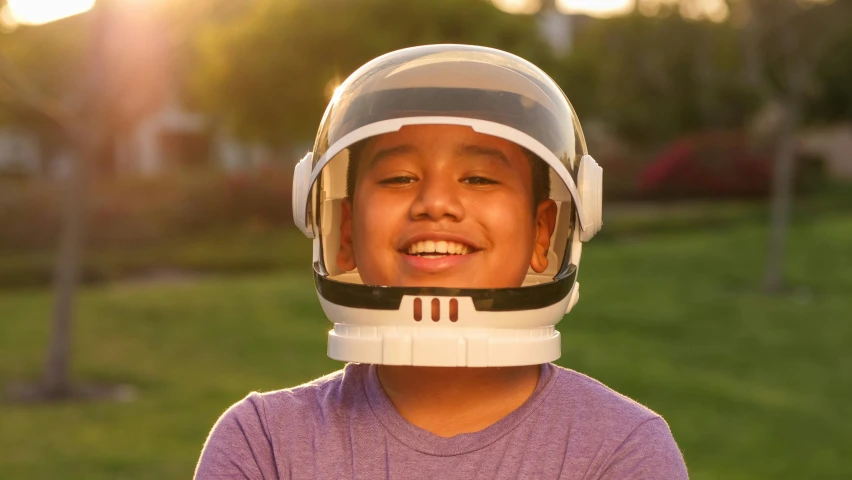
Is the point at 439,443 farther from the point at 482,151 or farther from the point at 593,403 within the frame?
the point at 482,151

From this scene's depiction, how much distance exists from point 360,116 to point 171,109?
127ft

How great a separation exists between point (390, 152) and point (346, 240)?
0.31 metres

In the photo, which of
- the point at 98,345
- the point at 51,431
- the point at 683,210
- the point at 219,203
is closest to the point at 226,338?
the point at 98,345

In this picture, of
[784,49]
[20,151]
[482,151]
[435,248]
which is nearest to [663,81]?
[784,49]

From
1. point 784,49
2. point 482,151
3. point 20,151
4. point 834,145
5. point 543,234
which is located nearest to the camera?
point 482,151

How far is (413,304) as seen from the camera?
195cm

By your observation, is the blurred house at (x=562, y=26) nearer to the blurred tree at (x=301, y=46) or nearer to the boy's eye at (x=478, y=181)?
the blurred tree at (x=301, y=46)

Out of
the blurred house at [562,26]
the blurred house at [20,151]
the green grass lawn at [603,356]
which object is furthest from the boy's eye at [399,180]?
the blurred house at [20,151]

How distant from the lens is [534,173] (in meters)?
2.15

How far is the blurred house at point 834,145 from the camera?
35.7m

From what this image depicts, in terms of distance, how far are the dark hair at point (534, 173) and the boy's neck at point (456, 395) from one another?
1.01ft

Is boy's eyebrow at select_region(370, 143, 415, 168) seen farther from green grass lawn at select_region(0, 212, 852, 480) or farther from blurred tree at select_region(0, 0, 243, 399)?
blurred tree at select_region(0, 0, 243, 399)

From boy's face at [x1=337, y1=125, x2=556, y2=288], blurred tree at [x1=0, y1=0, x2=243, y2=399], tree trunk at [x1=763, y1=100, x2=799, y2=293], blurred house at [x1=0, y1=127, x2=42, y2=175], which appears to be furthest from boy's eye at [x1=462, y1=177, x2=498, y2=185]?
blurred house at [x1=0, y1=127, x2=42, y2=175]

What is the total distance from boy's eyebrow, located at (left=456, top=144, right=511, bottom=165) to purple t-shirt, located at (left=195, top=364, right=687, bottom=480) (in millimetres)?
382
